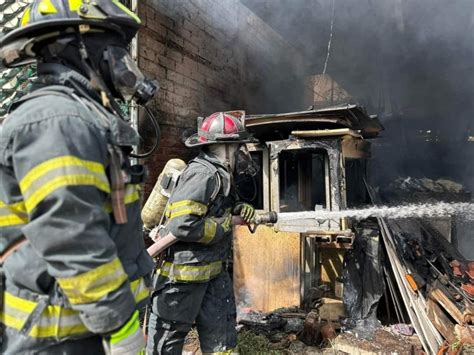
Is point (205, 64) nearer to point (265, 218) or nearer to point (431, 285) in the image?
point (265, 218)

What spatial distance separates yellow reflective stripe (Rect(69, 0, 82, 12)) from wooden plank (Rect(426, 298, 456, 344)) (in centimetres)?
440

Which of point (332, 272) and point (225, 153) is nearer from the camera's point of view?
point (225, 153)

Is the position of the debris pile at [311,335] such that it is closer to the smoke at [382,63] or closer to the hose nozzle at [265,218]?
the hose nozzle at [265,218]

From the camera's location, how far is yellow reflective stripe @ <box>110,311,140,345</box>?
119 cm

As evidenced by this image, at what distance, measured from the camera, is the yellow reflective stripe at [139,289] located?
1452mm

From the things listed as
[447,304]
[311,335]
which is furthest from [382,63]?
[311,335]

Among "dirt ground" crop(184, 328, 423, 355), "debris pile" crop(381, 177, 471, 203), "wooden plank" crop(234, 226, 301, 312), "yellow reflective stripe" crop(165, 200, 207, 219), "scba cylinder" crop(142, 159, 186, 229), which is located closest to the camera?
"yellow reflective stripe" crop(165, 200, 207, 219)

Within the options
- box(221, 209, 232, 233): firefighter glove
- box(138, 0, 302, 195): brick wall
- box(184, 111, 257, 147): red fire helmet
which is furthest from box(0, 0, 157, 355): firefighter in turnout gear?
box(138, 0, 302, 195): brick wall

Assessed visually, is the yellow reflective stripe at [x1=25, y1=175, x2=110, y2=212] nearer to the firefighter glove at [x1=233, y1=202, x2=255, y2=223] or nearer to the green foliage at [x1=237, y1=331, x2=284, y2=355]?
the firefighter glove at [x1=233, y1=202, x2=255, y2=223]

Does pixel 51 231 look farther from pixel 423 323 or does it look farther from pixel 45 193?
pixel 423 323

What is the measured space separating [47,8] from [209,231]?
5.74 ft

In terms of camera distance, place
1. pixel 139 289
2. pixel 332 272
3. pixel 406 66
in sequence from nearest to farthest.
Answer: pixel 139 289 < pixel 332 272 < pixel 406 66

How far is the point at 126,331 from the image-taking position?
1212mm

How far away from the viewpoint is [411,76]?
1234cm
